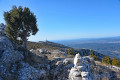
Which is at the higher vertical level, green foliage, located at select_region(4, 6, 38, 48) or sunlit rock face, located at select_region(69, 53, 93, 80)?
green foliage, located at select_region(4, 6, 38, 48)

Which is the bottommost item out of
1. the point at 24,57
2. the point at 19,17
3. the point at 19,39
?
the point at 24,57

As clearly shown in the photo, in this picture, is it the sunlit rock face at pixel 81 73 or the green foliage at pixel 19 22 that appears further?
the green foliage at pixel 19 22

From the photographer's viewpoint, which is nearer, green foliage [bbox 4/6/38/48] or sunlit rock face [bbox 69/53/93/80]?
sunlit rock face [bbox 69/53/93/80]

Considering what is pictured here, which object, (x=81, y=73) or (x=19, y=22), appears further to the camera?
(x=19, y=22)

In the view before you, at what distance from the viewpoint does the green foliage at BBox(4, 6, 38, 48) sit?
1784 centimetres

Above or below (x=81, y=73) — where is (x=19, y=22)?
above

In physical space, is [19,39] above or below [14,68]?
above

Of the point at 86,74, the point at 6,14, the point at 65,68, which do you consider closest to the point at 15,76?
the point at 65,68

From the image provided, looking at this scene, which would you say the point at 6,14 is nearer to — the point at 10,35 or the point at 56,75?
the point at 10,35

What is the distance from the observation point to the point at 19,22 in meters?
18.1

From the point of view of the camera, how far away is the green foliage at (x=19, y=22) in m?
17.8

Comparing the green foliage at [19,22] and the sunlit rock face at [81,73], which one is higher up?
the green foliage at [19,22]

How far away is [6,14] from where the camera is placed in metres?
18.4

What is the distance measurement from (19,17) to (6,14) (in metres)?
3.14
